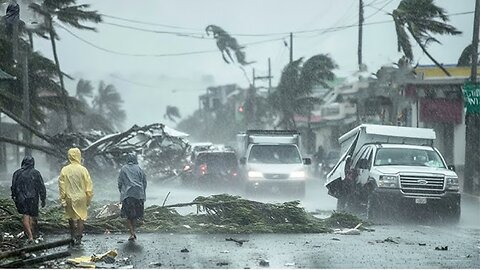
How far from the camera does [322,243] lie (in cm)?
1400

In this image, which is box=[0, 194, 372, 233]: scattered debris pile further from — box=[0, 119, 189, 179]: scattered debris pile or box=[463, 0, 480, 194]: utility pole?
box=[463, 0, 480, 194]: utility pole

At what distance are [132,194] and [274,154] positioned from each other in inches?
579

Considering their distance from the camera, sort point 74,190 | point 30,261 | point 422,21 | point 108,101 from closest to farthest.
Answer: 1. point 30,261
2. point 74,190
3. point 422,21
4. point 108,101

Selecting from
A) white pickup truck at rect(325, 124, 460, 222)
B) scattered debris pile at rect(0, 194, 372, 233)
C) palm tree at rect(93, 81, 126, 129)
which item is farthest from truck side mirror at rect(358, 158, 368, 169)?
palm tree at rect(93, 81, 126, 129)

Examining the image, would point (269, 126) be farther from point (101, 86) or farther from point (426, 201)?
point (426, 201)

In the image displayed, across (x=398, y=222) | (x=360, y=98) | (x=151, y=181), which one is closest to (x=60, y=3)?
(x=151, y=181)

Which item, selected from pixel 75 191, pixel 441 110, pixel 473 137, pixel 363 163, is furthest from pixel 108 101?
pixel 75 191

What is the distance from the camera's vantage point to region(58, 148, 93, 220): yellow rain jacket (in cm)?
1322

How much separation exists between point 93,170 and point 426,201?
648 inches

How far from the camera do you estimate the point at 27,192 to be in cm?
1340

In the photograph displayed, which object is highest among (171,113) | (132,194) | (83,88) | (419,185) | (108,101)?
(83,88)

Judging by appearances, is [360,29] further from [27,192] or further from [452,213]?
[27,192]

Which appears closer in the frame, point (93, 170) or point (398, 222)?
point (398, 222)

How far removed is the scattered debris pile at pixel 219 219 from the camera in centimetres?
1549
